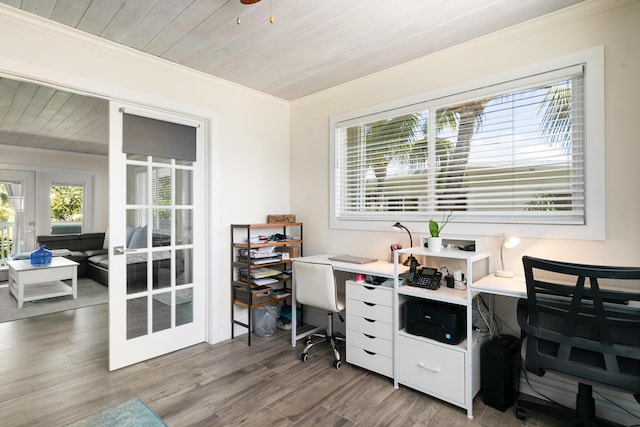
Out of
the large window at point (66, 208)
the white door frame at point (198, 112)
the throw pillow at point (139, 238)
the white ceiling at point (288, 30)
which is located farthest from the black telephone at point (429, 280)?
the large window at point (66, 208)

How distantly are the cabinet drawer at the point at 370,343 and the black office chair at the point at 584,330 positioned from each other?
37.2 inches

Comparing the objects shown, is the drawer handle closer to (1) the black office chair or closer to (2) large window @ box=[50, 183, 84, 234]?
(1) the black office chair

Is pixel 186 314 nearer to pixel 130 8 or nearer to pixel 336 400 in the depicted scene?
pixel 336 400

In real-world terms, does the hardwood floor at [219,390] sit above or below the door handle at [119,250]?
below

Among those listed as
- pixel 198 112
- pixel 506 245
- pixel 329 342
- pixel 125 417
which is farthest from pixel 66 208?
pixel 506 245

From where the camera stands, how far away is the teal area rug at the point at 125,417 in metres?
1.92

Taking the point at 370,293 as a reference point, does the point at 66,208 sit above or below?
above

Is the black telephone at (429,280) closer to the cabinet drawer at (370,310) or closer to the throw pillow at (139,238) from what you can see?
the cabinet drawer at (370,310)

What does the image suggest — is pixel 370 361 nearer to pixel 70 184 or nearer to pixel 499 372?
pixel 499 372

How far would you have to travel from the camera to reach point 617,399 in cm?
194

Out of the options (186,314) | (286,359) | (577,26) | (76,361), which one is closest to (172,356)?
(186,314)

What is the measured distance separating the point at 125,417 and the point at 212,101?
263 centimetres

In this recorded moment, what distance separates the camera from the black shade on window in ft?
8.75

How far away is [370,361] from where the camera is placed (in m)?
2.52
